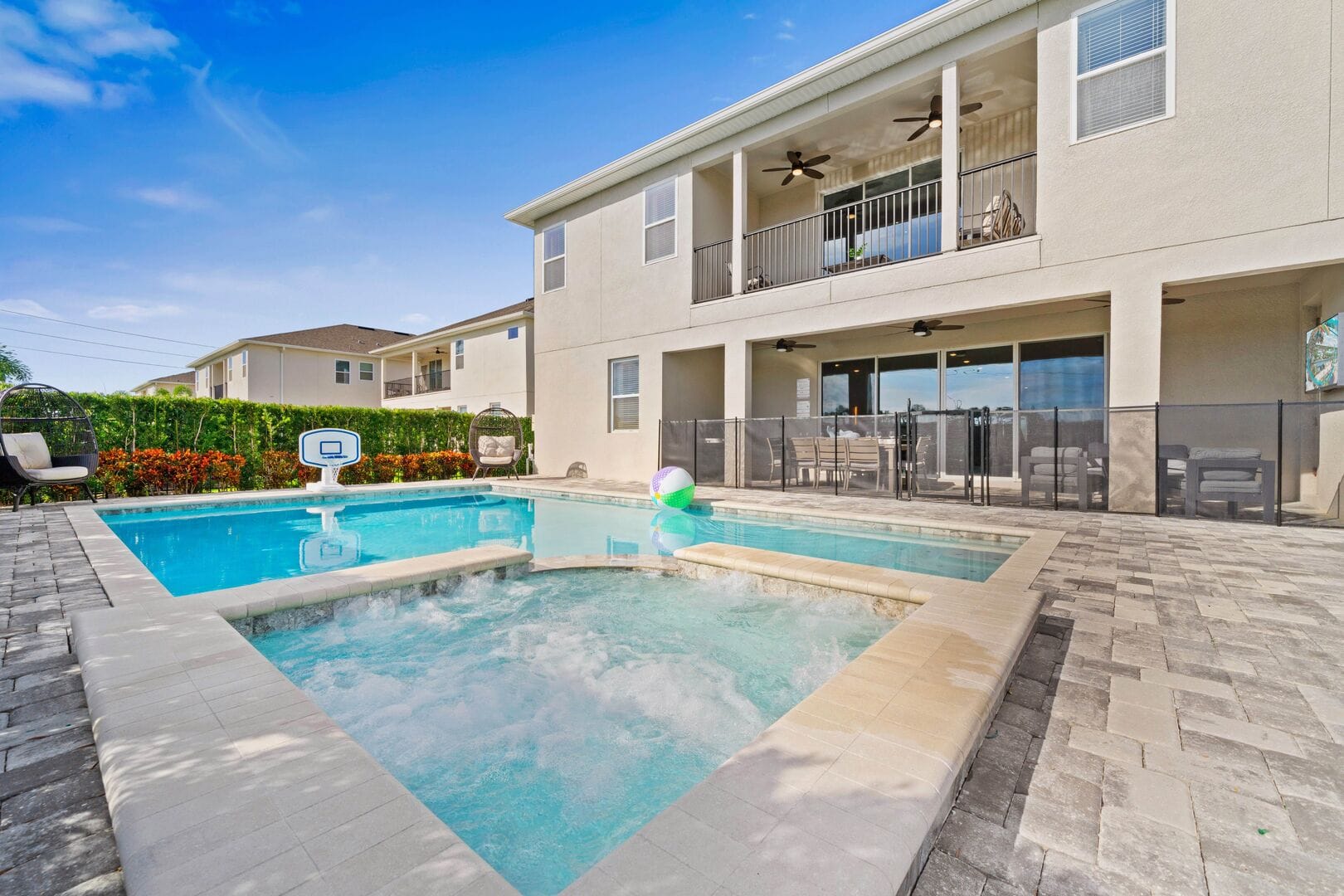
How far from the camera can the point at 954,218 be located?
27.0 feet

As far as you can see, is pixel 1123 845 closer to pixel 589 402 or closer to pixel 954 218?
pixel 954 218

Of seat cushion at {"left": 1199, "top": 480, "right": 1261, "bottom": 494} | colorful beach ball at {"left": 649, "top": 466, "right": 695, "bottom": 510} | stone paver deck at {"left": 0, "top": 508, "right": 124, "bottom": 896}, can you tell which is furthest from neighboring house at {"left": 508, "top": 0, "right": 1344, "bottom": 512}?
stone paver deck at {"left": 0, "top": 508, "right": 124, "bottom": 896}

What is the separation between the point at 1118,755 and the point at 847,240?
10.1 metres

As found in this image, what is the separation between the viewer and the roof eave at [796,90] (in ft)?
24.8

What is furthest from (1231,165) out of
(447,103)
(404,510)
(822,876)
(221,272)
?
(221,272)

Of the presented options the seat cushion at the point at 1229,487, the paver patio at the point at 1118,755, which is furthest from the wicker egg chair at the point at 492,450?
the seat cushion at the point at 1229,487

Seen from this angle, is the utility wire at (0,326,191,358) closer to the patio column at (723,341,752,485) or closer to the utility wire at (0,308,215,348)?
the utility wire at (0,308,215,348)

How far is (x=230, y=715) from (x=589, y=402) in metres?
11.1

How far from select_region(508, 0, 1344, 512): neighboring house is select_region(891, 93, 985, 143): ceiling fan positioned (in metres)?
0.05

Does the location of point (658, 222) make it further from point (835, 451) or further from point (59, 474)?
point (59, 474)

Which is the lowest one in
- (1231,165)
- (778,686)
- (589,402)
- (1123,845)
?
(778,686)

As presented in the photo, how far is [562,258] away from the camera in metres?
13.7

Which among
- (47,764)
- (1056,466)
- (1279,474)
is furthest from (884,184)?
(47,764)

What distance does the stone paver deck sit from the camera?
4.26 ft
